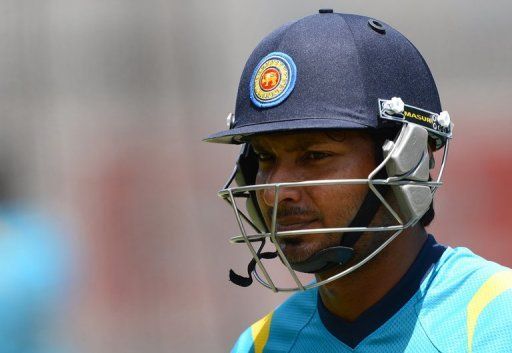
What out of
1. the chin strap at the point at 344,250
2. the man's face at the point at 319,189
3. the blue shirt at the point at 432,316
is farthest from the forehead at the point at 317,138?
the blue shirt at the point at 432,316

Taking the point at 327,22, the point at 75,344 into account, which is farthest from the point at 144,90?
the point at 327,22

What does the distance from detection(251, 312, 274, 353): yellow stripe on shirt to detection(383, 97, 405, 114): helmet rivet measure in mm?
624

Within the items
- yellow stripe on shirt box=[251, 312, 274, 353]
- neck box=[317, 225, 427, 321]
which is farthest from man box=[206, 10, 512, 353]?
yellow stripe on shirt box=[251, 312, 274, 353]

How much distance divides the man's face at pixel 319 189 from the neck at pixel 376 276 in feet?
0.30

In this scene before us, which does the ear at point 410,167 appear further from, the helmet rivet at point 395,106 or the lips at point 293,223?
the lips at point 293,223

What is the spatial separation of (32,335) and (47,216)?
1.64ft

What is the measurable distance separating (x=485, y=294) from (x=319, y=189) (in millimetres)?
368

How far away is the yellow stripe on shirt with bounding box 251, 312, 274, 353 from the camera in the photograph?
2.12 metres

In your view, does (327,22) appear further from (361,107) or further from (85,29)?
(85,29)

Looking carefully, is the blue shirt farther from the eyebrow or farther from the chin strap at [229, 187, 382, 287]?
the eyebrow

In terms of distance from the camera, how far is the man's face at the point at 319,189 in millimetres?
1782

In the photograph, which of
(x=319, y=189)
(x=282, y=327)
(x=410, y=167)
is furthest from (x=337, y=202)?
(x=282, y=327)

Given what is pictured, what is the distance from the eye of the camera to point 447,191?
12.1ft

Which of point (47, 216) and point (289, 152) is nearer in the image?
point (289, 152)
